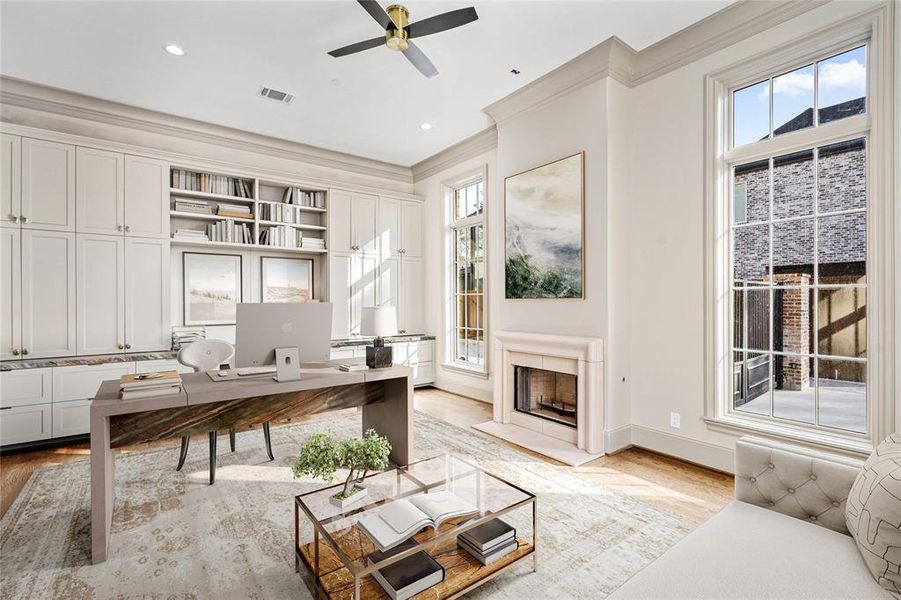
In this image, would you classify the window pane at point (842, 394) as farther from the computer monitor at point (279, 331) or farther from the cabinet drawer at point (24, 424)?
the cabinet drawer at point (24, 424)

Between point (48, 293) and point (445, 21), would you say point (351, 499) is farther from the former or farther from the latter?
point (48, 293)

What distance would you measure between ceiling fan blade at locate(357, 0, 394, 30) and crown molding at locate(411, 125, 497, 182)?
7.88 feet

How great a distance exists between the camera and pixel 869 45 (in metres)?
2.46

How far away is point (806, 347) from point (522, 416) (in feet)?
7.24

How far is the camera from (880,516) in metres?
1.27

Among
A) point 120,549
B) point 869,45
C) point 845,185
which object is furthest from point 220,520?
point 869,45

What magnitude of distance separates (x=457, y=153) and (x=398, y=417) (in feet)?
11.7

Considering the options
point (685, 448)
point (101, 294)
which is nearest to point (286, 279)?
point (101, 294)

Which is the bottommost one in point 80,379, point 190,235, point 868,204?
point 80,379

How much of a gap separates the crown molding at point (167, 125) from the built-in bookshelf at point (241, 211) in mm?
410

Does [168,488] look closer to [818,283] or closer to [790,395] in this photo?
[790,395]

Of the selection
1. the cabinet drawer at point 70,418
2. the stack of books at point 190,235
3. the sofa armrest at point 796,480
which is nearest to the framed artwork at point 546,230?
the sofa armrest at point 796,480

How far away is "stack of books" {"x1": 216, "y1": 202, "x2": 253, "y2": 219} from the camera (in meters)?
4.66

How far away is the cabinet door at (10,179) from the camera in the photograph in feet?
11.5
